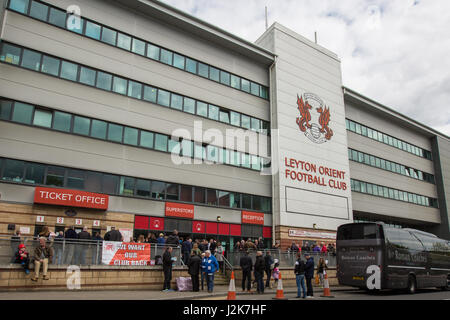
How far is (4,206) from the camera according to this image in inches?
727

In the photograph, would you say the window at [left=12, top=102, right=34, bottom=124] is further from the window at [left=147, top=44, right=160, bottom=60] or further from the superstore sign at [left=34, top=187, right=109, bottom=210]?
the window at [left=147, top=44, right=160, bottom=60]

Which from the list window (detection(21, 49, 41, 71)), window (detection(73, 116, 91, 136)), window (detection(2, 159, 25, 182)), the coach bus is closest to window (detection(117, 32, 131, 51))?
window (detection(21, 49, 41, 71))

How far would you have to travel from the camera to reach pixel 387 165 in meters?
42.0

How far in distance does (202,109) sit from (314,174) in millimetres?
11247

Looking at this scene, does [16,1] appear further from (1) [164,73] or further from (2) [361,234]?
(2) [361,234]

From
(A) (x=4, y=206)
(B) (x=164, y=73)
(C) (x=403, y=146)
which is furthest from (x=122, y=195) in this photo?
(C) (x=403, y=146)

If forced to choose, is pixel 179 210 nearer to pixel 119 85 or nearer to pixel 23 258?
pixel 119 85

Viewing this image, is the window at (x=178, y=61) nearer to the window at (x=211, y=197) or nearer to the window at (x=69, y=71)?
the window at (x=69, y=71)

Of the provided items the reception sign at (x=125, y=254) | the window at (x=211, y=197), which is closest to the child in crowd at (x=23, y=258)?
the reception sign at (x=125, y=254)

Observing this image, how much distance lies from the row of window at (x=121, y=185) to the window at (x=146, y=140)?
2.28 metres

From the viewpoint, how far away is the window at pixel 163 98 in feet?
83.5

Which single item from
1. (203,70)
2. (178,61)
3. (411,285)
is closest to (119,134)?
(178,61)

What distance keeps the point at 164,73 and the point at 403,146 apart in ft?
108

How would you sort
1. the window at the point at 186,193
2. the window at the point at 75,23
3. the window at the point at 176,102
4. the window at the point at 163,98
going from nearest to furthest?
the window at the point at 75,23
the window at the point at 186,193
the window at the point at 163,98
the window at the point at 176,102
